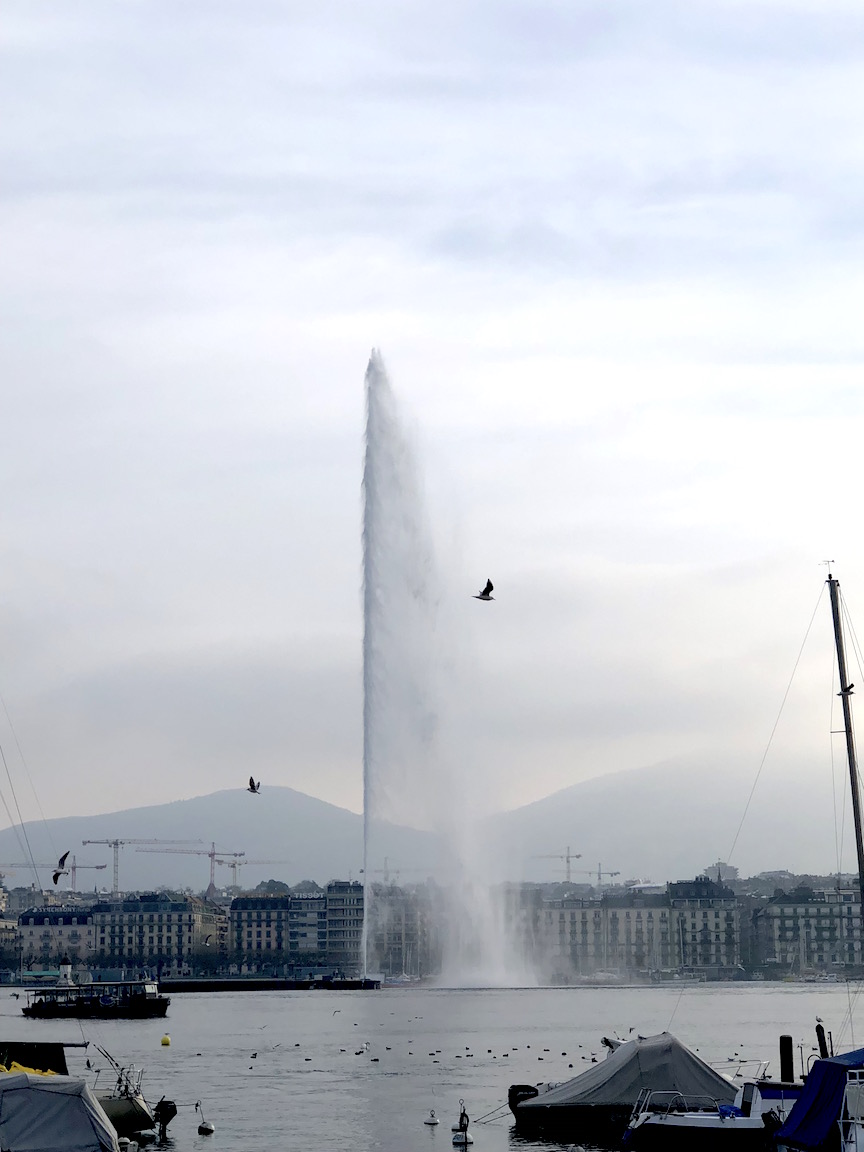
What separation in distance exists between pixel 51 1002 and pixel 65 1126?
7469 centimetres

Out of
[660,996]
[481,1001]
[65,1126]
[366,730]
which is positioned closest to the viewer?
[65,1126]

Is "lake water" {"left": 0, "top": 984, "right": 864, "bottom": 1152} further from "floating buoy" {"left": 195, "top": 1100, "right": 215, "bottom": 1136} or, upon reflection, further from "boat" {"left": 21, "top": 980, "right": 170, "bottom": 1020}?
"boat" {"left": 21, "top": 980, "right": 170, "bottom": 1020}

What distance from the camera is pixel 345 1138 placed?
42.2 metres

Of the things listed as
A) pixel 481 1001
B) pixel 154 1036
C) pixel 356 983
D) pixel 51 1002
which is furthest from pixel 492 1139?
pixel 356 983

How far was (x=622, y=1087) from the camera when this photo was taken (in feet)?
124

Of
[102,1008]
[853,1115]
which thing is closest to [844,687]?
[853,1115]

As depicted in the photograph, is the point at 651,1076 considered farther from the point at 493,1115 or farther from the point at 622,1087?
the point at 493,1115

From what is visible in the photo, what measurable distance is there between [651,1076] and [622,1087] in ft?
2.32

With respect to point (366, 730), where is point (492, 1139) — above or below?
below

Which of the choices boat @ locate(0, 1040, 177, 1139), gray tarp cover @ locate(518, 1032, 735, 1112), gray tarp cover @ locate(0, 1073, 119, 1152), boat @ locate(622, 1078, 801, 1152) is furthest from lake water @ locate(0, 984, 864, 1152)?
gray tarp cover @ locate(0, 1073, 119, 1152)

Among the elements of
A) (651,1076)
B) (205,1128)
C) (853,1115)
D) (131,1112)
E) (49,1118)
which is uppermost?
(853,1115)

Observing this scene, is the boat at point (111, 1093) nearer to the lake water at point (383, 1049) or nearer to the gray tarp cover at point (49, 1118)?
the lake water at point (383, 1049)

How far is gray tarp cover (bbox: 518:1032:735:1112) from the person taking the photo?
123ft

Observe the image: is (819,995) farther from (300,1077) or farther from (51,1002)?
(300,1077)
